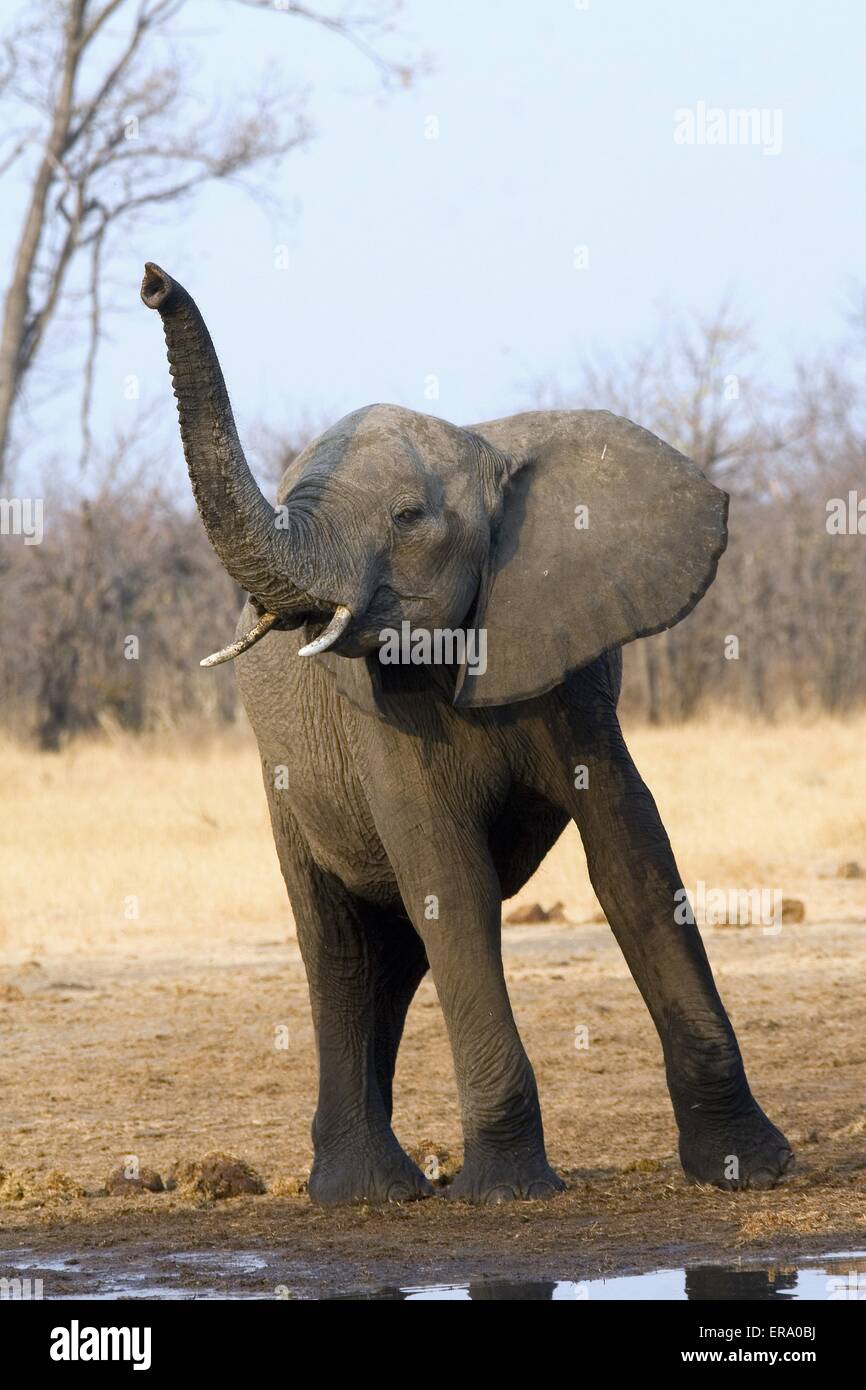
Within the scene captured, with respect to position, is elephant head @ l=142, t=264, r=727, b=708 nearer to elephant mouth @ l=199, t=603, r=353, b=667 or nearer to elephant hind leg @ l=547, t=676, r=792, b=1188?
elephant mouth @ l=199, t=603, r=353, b=667

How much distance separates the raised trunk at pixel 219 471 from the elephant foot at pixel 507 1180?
1.71 m

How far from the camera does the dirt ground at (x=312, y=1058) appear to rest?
18.5ft

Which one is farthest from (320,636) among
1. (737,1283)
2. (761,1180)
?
(761,1180)

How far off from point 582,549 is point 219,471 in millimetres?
1270

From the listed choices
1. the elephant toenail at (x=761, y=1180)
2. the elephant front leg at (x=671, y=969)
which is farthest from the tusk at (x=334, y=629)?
the elephant toenail at (x=761, y=1180)

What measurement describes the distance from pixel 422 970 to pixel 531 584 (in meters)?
1.72

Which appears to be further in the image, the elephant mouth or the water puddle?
the elephant mouth

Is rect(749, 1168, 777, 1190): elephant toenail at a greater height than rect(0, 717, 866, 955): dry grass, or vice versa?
rect(0, 717, 866, 955): dry grass

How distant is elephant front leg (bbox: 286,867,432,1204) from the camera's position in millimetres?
6586

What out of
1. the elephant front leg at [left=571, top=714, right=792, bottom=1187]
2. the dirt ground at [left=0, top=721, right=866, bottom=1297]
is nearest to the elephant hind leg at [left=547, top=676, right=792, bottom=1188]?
the elephant front leg at [left=571, top=714, right=792, bottom=1187]

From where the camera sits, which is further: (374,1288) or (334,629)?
(334,629)

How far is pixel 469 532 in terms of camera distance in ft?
19.2

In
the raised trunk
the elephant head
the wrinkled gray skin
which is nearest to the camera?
the raised trunk

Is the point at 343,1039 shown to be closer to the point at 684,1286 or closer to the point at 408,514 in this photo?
the point at 408,514
